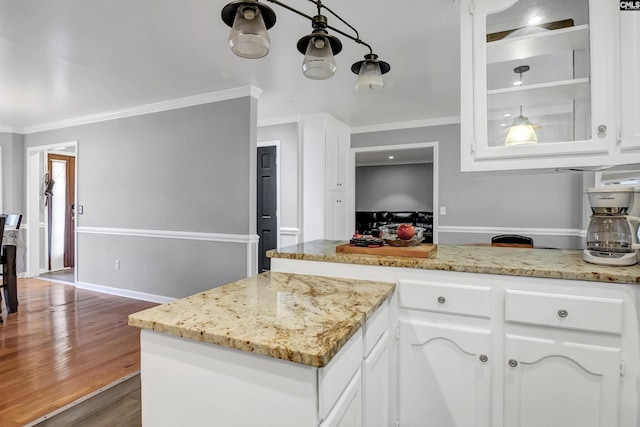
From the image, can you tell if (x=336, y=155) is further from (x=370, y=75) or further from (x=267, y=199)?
(x=370, y=75)

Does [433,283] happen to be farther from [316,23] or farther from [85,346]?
[85,346]

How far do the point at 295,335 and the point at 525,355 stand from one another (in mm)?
1087

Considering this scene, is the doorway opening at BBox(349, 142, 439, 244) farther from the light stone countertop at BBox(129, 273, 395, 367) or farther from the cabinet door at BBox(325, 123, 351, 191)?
the light stone countertop at BBox(129, 273, 395, 367)

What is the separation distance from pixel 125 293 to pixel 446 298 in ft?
14.1

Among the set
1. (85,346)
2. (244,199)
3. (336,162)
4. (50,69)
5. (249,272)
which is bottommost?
(85,346)

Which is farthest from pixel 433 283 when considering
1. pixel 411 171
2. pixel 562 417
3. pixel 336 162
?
pixel 411 171

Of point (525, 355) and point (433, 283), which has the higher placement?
point (433, 283)

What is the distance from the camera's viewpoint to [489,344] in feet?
4.86

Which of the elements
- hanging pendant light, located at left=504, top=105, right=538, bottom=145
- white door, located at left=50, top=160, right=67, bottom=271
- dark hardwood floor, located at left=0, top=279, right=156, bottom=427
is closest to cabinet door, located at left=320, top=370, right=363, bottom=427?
hanging pendant light, located at left=504, top=105, right=538, bottom=145

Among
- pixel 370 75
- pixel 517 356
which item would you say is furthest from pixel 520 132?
pixel 517 356

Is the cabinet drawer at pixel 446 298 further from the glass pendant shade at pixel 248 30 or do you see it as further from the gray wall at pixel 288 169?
the gray wall at pixel 288 169

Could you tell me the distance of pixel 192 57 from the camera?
109 inches

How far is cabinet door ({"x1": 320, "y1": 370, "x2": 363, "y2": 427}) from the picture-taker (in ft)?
3.03

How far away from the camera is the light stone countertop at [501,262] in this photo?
135 cm
